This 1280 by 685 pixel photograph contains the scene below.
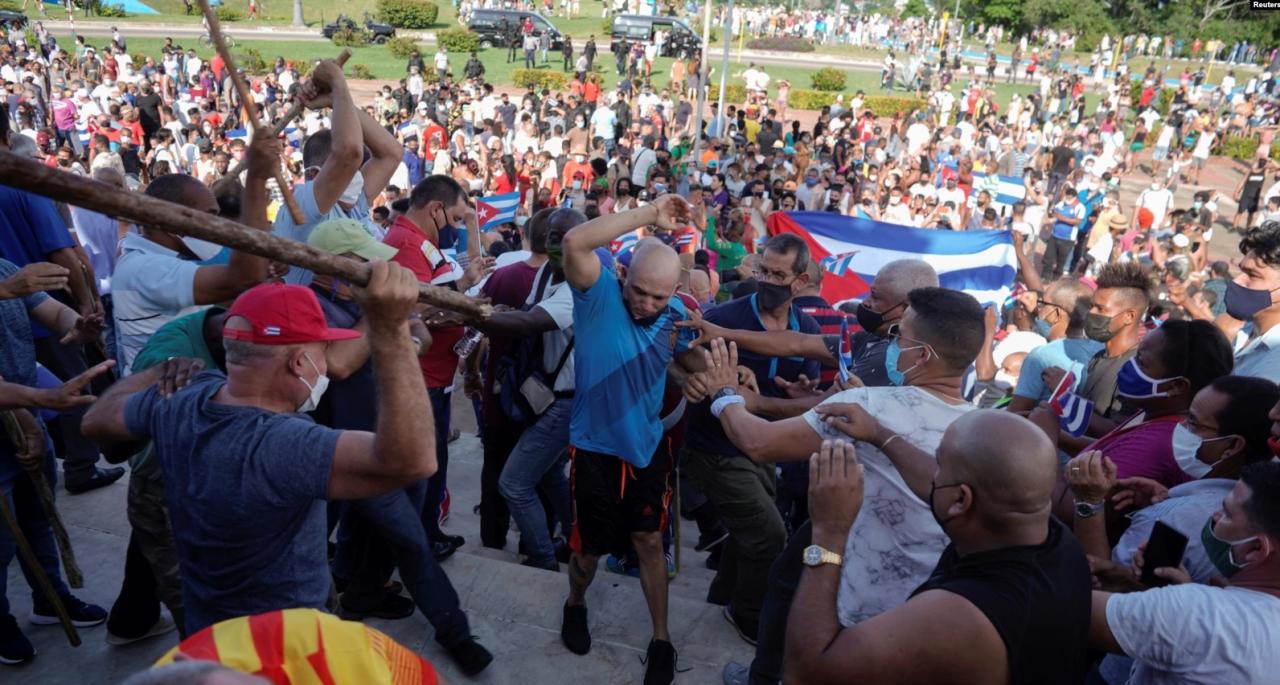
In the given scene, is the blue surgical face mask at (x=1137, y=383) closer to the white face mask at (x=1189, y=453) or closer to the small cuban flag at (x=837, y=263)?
the white face mask at (x=1189, y=453)

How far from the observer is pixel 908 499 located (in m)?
2.93

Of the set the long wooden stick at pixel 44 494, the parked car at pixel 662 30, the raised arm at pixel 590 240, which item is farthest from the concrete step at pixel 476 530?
the parked car at pixel 662 30

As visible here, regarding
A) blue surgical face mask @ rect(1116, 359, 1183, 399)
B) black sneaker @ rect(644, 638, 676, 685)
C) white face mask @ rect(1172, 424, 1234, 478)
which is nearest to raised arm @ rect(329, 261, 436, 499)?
black sneaker @ rect(644, 638, 676, 685)

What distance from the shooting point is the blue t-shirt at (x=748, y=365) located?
4.44 meters

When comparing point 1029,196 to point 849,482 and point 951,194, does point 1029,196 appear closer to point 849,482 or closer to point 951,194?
point 951,194

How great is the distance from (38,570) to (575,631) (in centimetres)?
234

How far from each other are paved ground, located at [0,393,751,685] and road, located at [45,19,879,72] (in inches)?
1481

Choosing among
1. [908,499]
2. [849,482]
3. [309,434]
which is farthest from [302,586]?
[908,499]

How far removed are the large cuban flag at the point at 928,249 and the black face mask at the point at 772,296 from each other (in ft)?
16.0

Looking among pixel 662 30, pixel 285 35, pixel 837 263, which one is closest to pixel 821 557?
pixel 837 263

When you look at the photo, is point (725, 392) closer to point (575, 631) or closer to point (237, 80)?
point (575, 631)

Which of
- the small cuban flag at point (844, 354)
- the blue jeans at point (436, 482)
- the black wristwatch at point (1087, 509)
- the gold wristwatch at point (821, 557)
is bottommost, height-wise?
the blue jeans at point (436, 482)

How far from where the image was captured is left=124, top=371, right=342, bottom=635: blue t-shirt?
2.50 meters

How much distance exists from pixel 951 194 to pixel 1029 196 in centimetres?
244
